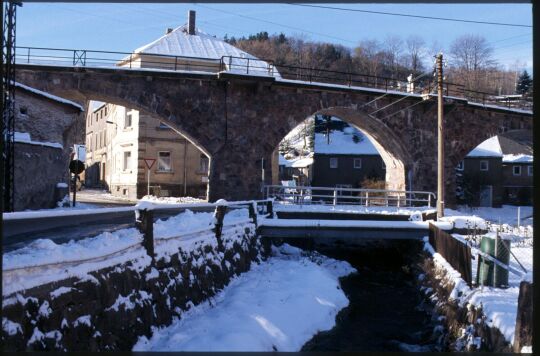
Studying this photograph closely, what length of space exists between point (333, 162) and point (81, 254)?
128 feet

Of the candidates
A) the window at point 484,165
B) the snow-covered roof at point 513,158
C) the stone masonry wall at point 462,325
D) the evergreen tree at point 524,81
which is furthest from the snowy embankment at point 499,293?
the snow-covered roof at point 513,158

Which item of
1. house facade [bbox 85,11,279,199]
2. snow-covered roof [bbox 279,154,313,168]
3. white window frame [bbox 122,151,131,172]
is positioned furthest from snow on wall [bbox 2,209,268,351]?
snow-covered roof [bbox 279,154,313,168]

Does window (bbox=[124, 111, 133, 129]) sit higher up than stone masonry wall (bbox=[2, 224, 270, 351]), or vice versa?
window (bbox=[124, 111, 133, 129])

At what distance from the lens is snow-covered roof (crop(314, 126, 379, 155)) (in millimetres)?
44375

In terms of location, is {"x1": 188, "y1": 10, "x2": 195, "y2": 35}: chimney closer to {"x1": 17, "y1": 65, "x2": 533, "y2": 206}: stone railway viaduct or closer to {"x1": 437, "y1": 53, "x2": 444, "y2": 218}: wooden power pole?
{"x1": 17, "y1": 65, "x2": 533, "y2": 206}: stone railway viaduct

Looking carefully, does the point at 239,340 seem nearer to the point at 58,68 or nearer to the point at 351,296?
the point at 351,296

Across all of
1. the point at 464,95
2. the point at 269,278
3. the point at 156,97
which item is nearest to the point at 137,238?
the point at 269,278

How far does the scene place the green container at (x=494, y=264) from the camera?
9.55 metres

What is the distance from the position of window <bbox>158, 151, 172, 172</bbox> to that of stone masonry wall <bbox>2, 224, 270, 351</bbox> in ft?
76.2

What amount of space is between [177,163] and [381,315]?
23.3 metres

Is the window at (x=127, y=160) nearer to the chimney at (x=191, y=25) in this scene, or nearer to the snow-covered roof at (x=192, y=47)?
the snow-covered roof at (x=192, y=47)

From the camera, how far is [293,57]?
2559cm

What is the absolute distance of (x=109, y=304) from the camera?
6.61m

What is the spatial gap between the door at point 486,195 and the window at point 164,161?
22941mm
